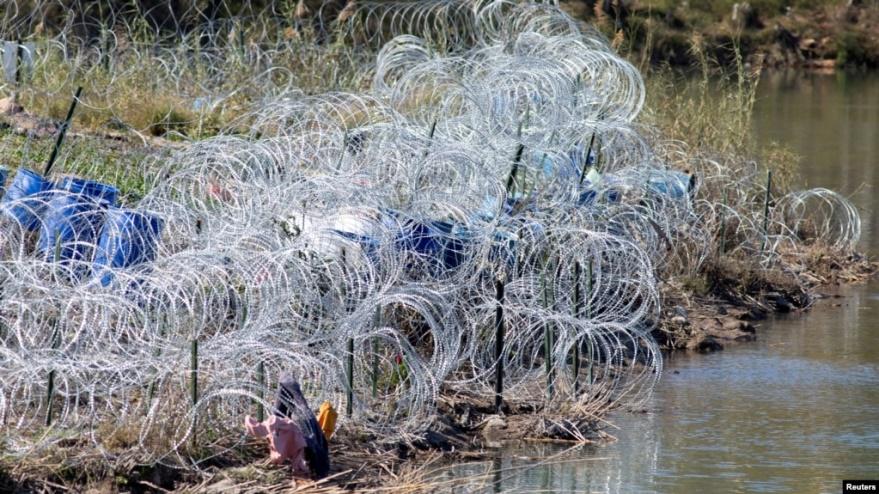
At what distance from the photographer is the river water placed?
8.79 metres

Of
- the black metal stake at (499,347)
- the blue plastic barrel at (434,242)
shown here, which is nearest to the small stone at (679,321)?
the blue plastic barrel at (434,242)

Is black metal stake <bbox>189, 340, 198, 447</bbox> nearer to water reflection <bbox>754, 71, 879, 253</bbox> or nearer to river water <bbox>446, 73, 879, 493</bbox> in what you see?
river water <bbox>446, 73, 879, 493</bbox>

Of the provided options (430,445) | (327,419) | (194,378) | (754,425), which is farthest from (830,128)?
(194,378)

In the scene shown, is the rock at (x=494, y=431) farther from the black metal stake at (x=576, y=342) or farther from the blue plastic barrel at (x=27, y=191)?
the blue plastic barrel at (x=27, y=191)

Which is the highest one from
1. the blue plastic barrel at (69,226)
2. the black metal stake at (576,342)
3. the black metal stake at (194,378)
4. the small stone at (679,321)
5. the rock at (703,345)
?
the blue plastic barrel at (69,226)

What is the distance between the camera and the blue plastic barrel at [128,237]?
928cm

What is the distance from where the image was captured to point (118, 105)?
16766 millimetres

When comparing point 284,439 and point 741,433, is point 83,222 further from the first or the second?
point 741,433

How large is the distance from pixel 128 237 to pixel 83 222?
2.78 feet

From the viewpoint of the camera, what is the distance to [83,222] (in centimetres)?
1028

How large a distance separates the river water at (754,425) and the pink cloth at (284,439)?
1161mm

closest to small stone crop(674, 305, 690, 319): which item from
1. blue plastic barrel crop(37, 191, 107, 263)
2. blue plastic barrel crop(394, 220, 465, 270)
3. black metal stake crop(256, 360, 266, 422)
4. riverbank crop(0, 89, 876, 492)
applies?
riverbank crop(0, 89, 876, 492)

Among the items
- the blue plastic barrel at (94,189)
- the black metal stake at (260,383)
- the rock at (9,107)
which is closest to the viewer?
the black metal stake at (260,383)

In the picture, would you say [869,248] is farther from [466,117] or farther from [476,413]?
[476,413]
